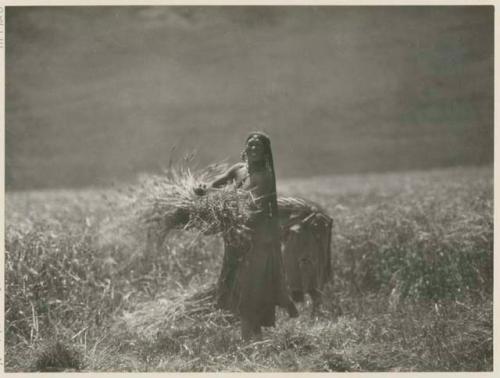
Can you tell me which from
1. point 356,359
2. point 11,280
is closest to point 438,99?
point 356,359

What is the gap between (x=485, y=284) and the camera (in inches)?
251

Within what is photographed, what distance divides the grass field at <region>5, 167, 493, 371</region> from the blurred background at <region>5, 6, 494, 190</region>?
1.37 metres

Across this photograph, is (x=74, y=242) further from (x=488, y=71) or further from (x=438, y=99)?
(x=438, y=99)

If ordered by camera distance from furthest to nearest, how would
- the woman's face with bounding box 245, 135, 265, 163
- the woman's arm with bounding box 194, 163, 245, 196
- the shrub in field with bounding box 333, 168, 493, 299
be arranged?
the shrub in field with bounding box 333, 168, 493, 299 → the woman's arm with bounding box 194, 163, 245, 196 → the woman's face with bounding box 245, 135, 265, 163

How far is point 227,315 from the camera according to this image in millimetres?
5027

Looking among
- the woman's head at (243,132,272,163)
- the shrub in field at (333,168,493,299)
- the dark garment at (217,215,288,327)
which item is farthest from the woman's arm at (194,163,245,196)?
the shrub in field at (333,168,493,299)

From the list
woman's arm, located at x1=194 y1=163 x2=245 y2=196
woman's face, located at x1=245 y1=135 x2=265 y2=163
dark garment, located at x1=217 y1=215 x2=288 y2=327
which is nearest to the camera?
woman's face, located at x1=245 y1=135 x2=265 y2=163

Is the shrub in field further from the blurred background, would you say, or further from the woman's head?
the woman's head

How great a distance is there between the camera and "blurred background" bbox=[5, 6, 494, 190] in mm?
6957

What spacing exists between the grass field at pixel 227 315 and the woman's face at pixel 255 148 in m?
1.41

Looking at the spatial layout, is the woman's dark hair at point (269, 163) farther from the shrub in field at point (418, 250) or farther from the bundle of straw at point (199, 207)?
the shrub in field at point (418, 250)

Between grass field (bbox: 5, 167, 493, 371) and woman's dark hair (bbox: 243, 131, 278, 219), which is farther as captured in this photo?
grass field (bbox: 5, 167, 493, 371)

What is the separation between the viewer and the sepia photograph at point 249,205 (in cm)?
499

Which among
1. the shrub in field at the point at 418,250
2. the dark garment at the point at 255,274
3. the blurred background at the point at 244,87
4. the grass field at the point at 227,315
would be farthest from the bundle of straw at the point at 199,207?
the shrub in field at the point at 418,250
